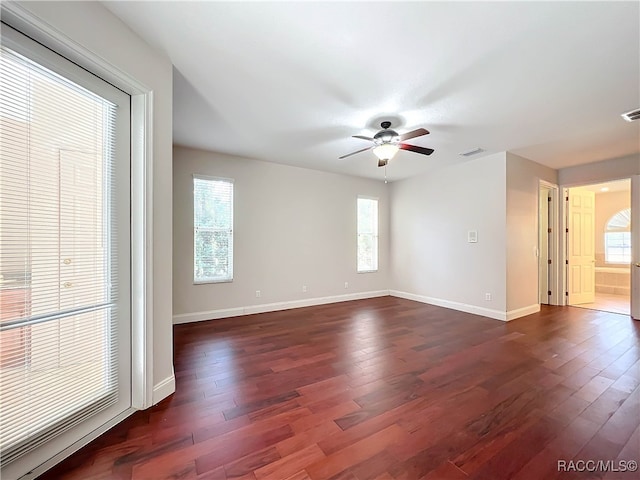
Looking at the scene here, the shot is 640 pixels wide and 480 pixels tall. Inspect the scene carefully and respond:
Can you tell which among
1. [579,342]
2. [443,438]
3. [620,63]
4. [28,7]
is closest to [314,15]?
[28,7]

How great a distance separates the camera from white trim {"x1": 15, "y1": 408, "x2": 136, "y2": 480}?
1.46 m

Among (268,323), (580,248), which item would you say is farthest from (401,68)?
(580,248)

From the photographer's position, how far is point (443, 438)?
1760 mm

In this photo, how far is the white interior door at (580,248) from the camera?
18.3 ft

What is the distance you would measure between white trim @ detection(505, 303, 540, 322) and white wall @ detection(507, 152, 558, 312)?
0.11 feet

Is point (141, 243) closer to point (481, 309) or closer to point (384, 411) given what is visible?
point (384, 411)

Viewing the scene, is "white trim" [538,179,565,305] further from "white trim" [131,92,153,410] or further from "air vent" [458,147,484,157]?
"white trim" [131,92,153,410]

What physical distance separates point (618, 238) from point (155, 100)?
36.8 ft

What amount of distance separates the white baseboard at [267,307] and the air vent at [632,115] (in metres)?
4.84

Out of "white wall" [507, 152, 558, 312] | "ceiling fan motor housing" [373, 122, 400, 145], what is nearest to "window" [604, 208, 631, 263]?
"white wall" [507, 152, 558, 312]

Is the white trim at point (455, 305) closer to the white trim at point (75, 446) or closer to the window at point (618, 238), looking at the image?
the white trim at point (75, 446)

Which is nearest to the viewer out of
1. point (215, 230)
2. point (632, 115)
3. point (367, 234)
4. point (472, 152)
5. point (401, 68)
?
point (401, 68)

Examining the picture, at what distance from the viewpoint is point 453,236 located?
17.3 feet

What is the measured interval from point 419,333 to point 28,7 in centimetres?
458
